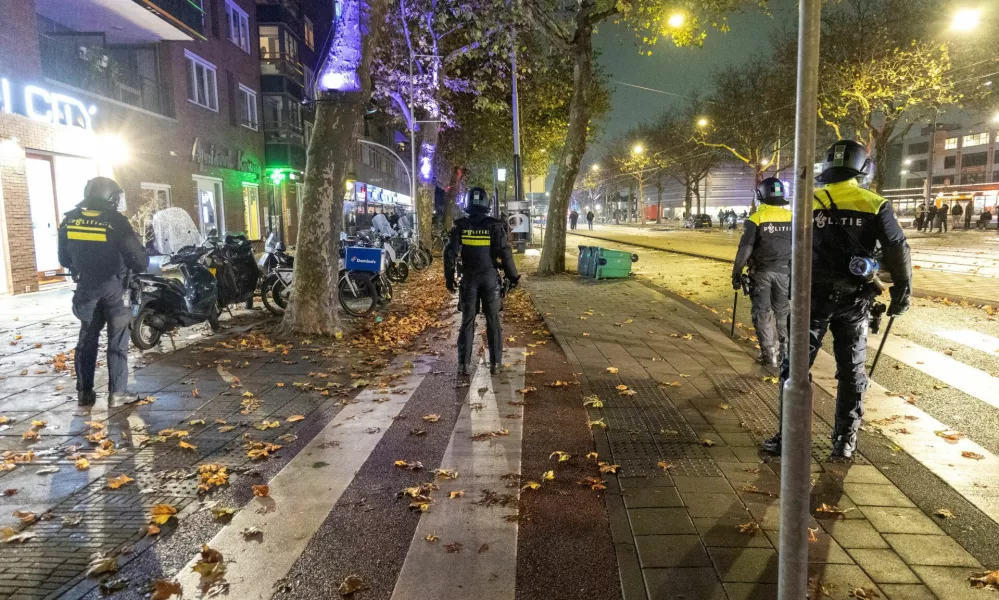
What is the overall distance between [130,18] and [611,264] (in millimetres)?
13934

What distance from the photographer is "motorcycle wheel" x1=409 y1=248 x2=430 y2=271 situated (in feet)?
63.4

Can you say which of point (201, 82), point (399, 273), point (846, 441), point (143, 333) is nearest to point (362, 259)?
point (143, 333)

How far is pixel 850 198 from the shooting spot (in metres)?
4.29

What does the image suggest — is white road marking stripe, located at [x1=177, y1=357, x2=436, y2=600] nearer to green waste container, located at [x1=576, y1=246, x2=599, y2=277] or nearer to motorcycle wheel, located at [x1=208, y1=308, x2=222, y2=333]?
motorcycle wheel, located at [x1=208, y1=308, x2=222, y2=333]

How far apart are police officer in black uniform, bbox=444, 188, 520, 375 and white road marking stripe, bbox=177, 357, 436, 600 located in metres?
1.44

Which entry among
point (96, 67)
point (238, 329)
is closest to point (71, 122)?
point (96, 67)

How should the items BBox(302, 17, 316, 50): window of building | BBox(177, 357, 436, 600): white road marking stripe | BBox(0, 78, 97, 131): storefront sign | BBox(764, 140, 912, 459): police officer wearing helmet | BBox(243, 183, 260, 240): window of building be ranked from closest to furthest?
BBox(177, 357, 436, 600): white road marking stripe, BBox(764, 140, 912, 459): police officer wearing helmet, BBox(0, 78, 97, 131): storefront sign, BBox(243, 183, 260, 240): window of building, BBox(302, 17, 316, 50): window of building

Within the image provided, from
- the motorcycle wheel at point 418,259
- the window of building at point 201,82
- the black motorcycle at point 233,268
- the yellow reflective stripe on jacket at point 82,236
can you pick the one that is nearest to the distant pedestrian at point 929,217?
the motorcycle wheel at point 418,259

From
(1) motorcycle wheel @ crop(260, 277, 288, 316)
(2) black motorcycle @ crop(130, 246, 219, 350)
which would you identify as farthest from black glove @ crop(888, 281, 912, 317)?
(1) motorcycle wheel @ crop(260, 277, 288, 316)

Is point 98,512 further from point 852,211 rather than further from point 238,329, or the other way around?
point 238,329

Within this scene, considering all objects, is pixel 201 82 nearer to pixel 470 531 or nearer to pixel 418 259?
pixel 418 259

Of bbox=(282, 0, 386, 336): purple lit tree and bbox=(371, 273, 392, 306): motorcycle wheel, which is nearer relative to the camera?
bbox=(282, 0, 386, 336): purple lit tree

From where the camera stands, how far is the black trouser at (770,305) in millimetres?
6746

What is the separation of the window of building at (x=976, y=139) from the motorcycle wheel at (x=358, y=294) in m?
95.6
